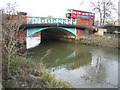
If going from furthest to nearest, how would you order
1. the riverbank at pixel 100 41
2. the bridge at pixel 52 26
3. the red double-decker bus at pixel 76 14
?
the red double-decker bus at pixel 76 14 → the riverbank at pixel 100 41 → the bridge at pixel 52 26

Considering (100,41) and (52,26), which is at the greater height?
(52,26)

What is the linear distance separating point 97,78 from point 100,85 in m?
0.63

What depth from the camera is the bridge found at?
41.4 feet

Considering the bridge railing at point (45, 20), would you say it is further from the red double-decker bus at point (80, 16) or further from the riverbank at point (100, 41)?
the riverbank at point (100, 41)

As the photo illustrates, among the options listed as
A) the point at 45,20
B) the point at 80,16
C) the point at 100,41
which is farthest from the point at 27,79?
the point at 80,16

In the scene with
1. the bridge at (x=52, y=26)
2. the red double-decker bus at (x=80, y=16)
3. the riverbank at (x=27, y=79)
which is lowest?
the riverbank at (x=27, y=79)

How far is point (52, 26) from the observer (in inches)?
573

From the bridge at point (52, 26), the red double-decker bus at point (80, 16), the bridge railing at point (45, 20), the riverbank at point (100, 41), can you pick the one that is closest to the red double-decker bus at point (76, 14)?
the red double-decker bus at point (80, 16)

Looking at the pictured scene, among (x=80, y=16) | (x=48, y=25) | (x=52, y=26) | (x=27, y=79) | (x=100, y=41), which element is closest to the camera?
(x=27, y=79)

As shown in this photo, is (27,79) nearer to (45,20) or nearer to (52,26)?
(45,20)

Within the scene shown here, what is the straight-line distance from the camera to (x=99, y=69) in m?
8.25

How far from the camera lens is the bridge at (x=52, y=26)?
1261 centimetres

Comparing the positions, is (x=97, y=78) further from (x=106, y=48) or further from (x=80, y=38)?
(x=80, y=38)

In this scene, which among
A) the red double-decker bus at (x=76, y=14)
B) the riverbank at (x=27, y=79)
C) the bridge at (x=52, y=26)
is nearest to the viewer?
the riverbank at (x=27, y=79)
